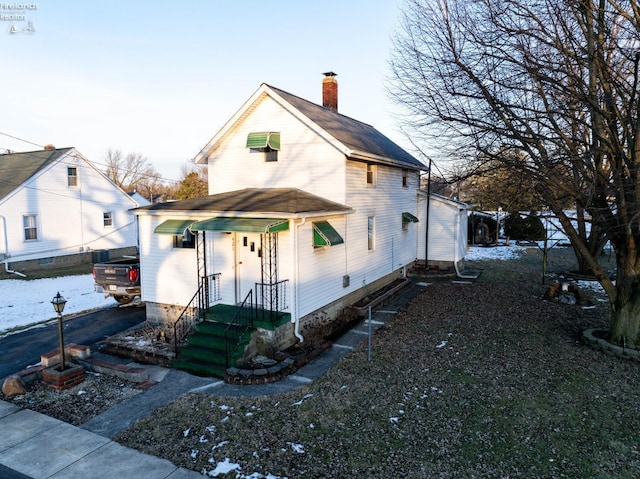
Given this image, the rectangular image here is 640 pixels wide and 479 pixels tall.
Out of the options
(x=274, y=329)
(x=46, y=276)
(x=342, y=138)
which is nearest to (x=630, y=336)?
(x=274, y=329)

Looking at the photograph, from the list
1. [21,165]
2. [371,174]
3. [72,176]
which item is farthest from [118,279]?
[21,165]

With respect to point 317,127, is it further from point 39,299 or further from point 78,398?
point 39,299

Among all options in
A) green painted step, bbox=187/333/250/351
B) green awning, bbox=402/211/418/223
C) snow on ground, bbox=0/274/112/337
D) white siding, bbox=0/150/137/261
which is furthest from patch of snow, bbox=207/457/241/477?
white siding, bbox=0/150/137/261

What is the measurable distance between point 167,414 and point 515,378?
6454 millimetres

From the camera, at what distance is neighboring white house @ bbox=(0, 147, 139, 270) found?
811 inches

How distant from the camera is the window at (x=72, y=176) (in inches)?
919

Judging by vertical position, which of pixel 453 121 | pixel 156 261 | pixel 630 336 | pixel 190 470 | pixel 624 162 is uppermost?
pixel 453 121

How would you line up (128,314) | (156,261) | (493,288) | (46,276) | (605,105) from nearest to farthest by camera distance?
(605,105) < (156,261) < (128,314) < (493,288) < (46,276)

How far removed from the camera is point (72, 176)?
23547 mm

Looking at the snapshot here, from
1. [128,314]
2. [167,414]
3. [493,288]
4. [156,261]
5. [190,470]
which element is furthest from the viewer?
[493,288]

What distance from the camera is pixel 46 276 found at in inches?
765

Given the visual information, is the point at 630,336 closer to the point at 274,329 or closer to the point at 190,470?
the point at 274,329

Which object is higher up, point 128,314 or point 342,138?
point 342,138

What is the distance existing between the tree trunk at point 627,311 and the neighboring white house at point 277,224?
6.74 metres
